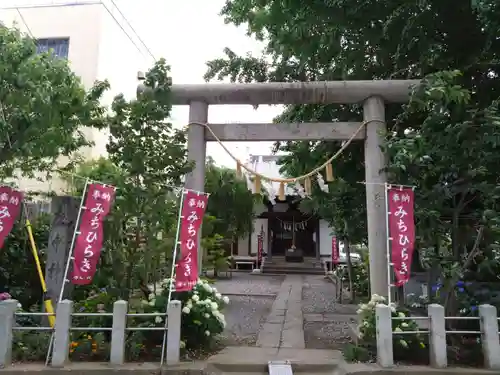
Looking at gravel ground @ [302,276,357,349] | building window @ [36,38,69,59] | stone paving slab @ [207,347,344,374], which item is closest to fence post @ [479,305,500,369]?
stone paving slab @ [207,347,344,374]

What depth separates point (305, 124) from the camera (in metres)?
7.61

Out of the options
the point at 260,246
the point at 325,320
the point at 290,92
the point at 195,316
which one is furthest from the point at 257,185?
the point at 260,246

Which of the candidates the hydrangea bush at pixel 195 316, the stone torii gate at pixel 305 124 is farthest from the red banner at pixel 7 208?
the stone torii gate at pixel 305 124

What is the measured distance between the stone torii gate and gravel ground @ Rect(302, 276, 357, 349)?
5.58 ft

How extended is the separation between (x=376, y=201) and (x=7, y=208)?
6.30m

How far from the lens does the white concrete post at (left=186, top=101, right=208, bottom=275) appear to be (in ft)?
23.8

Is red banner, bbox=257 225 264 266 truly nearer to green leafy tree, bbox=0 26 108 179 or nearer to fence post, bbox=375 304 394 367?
green leafy tree, bbox=0 26 108 179

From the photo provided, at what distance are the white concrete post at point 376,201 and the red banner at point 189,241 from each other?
305 centimetres

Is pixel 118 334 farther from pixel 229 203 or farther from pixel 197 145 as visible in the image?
pixel 229 203

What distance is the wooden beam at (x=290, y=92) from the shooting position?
24.1ft

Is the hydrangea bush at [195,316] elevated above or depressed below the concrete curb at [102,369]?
above

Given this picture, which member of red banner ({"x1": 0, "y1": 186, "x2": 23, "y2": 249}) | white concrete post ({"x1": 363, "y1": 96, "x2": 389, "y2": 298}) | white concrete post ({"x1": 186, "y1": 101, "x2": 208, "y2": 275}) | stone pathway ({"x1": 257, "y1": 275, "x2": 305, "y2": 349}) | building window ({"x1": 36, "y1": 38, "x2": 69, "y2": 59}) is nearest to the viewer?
red banner ({"x1": 0, "y1": 186, "x2": 23, "y2": 249})

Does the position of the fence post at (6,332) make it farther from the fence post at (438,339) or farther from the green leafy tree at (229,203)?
the green leafy tree at (229,203)

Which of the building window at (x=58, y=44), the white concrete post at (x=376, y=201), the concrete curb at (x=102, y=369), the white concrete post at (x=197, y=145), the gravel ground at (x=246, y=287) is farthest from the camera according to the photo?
the building window at (x=58, y=44)
